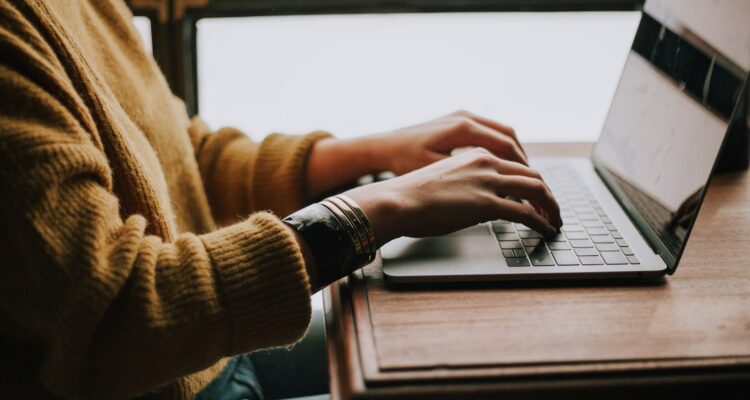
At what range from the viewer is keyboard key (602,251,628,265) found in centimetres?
69

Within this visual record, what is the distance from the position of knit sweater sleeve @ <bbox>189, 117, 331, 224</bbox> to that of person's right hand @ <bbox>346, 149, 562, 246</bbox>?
252 millimetres

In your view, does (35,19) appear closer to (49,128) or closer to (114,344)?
(49,128)

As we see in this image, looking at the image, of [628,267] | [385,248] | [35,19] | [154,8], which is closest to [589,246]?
[628,267]

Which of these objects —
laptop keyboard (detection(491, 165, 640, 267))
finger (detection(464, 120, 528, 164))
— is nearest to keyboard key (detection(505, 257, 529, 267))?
laptop keyboard (detection(491, 165, 640, 267))

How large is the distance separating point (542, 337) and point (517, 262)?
0.12 m

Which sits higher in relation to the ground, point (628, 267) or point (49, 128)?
point (49, 128)

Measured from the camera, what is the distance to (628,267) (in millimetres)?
680

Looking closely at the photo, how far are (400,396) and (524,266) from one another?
0.74ft

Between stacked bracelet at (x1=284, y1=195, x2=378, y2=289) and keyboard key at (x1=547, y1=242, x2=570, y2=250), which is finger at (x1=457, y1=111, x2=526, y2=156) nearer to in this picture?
keyboard key at (x1=547, y1=242, x2=570, y2=250)

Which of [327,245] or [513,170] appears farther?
[513,170]

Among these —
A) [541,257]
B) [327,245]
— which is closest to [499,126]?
[541,257]

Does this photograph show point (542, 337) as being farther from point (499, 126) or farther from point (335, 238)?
point (499, 126)

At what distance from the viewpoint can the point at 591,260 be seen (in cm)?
69

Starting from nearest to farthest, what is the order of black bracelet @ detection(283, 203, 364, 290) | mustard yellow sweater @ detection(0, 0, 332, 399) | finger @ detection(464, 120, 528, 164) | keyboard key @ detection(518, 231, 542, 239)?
1. mustard yellow sweater @ detection(0, 0, 332, 399)
2. black bracelet @ detection(283, 203, 364, 290)
3. keyboard key @ detection(518, 231, 542, 239)
4. finger @ detection(464, 120, 528, 164)
